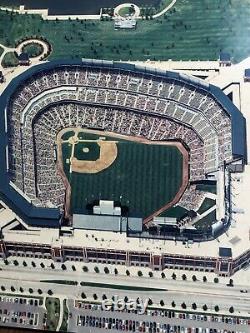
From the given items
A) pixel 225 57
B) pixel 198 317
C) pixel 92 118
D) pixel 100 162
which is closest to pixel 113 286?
pixel 198 317

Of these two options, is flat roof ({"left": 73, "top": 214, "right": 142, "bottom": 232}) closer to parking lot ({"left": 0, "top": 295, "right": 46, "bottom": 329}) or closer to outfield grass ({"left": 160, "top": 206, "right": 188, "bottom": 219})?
outfield grass ({"left": 160, "top": 206, "right": 188, "bottom": 219})

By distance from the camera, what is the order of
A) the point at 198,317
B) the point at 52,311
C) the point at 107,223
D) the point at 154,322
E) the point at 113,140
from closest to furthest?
the point at 198,317 < the point at 154,322 < the point at 52,311 < the point at 107,223 < the point at 113,140

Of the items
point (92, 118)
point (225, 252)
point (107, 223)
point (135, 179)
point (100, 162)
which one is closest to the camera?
point (225, 252)

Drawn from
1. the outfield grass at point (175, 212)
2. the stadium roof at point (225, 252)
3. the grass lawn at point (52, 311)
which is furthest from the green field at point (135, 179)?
the grass lawn at point (52, 311)

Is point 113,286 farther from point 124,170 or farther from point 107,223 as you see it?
point 124,170

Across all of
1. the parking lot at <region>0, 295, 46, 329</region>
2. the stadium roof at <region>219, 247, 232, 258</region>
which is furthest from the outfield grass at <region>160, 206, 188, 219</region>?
the parking lot at <region>0, 295, 46, 329</region>

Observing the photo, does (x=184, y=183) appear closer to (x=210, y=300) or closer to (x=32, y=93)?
(x=210, y=300)

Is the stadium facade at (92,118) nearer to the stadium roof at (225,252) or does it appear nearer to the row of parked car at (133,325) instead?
the row of parked car at (133,325)
